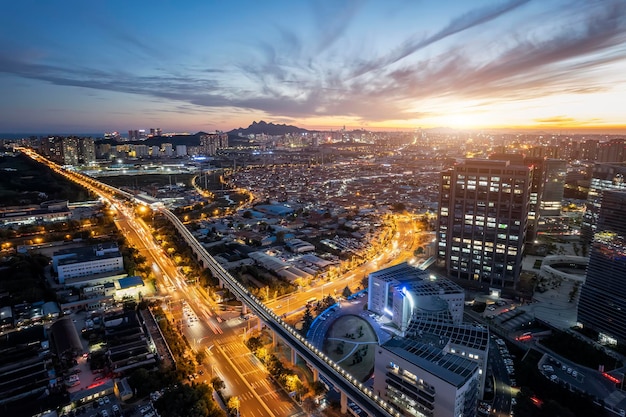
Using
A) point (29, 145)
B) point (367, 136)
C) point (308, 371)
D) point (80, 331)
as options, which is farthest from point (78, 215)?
point (367, 136)

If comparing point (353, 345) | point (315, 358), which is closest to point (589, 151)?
point (353, 345)

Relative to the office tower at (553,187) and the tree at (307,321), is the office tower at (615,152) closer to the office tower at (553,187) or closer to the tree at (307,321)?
the office tower at (553,187)

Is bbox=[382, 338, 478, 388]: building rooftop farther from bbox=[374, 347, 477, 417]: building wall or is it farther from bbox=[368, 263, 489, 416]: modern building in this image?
bbox=[374, 347, 477, 417]: building wall

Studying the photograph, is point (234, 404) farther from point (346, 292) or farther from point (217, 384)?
point (346, 292)

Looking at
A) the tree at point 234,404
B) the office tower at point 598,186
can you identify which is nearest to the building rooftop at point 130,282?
the tree at point 234,404

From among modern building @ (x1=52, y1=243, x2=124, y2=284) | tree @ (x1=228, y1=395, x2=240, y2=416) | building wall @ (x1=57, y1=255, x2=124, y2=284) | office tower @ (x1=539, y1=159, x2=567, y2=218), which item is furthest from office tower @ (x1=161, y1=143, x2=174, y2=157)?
tree @ (x1=228, y1=395, x2=240, y2=416)

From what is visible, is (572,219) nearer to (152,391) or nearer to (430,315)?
(430,315)
